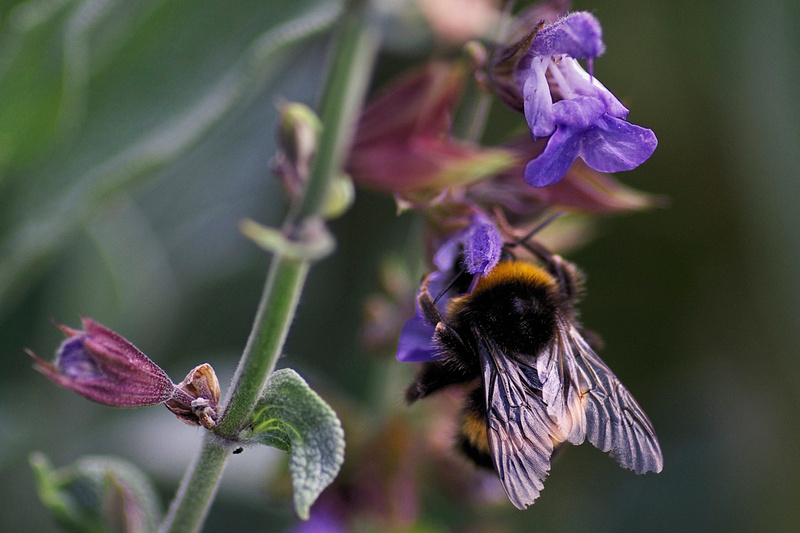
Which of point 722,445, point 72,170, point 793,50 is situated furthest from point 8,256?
point 793,50

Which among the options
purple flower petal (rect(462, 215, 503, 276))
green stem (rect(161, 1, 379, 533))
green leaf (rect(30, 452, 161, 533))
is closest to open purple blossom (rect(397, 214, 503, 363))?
purple flower petal (rect(462, 215, 503, 276))

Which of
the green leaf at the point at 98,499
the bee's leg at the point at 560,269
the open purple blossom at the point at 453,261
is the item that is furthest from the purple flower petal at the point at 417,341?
the green leaf at the point at 98,499

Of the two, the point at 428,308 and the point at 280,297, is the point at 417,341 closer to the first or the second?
the point at 428,308

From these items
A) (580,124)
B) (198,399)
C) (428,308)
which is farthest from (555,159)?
(198,399)

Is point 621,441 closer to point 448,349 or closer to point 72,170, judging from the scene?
point 448,349

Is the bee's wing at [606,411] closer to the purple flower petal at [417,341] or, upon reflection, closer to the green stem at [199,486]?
the purple flower petal at [417,341]

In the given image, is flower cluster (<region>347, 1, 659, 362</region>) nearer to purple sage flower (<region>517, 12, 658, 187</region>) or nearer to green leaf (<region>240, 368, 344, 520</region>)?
purple sage flower (<region>517, 12, 658, 187</region>)

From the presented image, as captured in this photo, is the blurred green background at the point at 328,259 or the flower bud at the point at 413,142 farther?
the blurred green background at the point at 328,259
